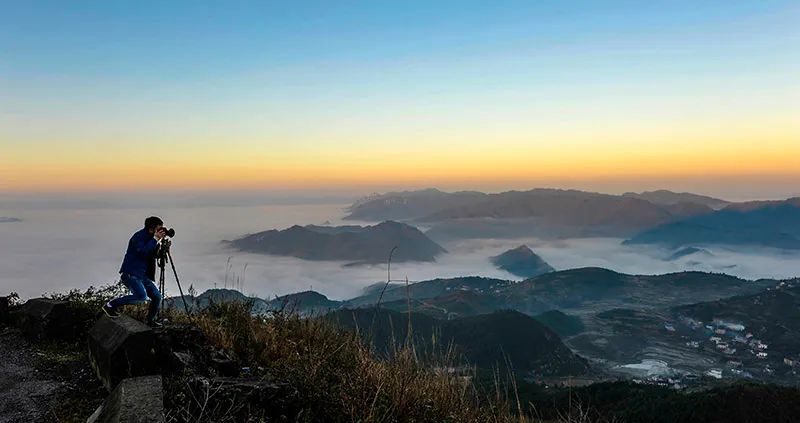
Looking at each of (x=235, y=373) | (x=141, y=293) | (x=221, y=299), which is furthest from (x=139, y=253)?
(x=235, y=373)

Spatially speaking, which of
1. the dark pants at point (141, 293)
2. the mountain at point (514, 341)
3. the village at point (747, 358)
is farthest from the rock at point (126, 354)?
the village at point (747, 358)

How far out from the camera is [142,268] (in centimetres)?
716

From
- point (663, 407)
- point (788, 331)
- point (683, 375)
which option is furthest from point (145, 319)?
point (788, 331)

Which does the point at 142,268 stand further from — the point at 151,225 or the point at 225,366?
the point at 225,366

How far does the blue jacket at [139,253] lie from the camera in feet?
23.3

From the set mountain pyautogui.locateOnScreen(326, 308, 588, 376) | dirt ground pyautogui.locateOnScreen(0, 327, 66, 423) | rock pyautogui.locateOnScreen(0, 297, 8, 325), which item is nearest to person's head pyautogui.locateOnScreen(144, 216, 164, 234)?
dirt ground pyautogui.locateOnScreen(0, 327, 66, 423)

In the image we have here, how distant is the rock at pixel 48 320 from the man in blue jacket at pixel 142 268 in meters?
1.30

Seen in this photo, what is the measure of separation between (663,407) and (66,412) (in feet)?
245

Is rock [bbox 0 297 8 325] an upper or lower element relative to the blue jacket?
lower

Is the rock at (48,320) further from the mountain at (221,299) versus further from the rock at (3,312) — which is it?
the mountain at (221,299)

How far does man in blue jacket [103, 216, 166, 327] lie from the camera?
23.3ft

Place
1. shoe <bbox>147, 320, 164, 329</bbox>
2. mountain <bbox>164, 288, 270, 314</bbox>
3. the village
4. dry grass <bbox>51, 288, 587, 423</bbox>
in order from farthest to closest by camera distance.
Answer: the village < mountain <bbox>164, 288, 270, 314</bbox> < shoe <bbox>147, 320, 164, 329</bbox> < dry grass <bbox>51, 288, 587, 423</bbox>

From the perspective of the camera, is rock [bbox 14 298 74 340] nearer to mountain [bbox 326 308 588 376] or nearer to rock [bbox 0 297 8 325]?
rock [bbox 0 297 8 325]

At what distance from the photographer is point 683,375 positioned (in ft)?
506
